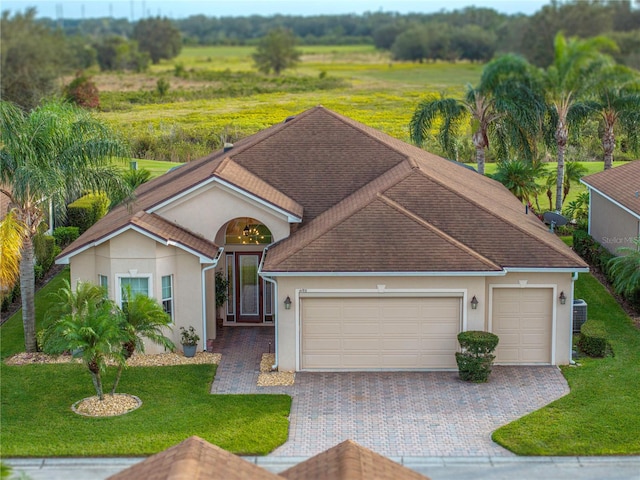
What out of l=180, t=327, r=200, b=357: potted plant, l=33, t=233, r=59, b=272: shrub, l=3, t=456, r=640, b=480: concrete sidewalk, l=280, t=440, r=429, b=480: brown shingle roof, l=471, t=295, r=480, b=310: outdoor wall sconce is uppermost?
l=280, t=440, r=429, b=480: brown shingle roof

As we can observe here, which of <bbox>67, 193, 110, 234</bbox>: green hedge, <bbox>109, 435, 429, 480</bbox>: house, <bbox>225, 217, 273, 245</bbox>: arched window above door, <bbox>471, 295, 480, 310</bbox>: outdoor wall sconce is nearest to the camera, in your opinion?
<bbox>109, 435, 429, 480</bbox>: house

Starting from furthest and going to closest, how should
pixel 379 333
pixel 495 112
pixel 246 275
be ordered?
pixel 495 112, pixel 246 275, pixel 379 333

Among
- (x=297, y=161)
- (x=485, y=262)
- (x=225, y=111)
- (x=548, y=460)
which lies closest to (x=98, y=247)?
(x=297, y=161)

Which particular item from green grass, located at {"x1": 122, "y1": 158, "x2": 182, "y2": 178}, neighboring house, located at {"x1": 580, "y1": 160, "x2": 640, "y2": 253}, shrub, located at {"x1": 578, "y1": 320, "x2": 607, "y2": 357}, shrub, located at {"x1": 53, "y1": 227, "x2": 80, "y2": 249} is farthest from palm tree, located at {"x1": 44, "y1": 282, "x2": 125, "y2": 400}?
green grass, located at {"x1": 122, "y1": 158, "x2": 182, "y2": 178}

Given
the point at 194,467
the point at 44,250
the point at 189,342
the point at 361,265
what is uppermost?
the point at 361,265

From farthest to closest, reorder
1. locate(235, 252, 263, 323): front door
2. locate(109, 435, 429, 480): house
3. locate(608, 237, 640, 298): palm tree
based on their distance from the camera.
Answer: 1. locate(235, 252, 263, 323): front door
2. locate(608, 237, 640, 298): palm tree
3. locate(109, 435, 429, 480): house

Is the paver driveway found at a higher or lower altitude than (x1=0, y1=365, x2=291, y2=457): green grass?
lower

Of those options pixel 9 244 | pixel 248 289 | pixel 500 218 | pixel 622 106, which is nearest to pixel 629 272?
pixel 500 218

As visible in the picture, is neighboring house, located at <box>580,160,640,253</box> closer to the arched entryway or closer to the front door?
the arched entryway

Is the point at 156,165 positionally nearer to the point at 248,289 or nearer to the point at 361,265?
the point at 248,289
